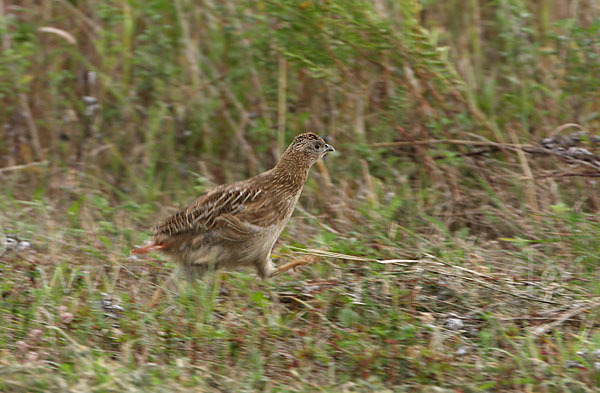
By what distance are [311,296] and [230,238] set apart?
56 cm

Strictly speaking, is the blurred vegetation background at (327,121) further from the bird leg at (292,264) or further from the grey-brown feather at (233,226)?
the grey-brown feather at (233,226)

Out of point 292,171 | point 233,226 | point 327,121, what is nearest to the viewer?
point 233,226

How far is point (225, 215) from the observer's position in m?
4.93

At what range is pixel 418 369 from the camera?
162 inches

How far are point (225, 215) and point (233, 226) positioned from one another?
87mm

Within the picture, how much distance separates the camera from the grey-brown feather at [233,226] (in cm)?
491

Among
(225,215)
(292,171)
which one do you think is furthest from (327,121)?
(225,215)

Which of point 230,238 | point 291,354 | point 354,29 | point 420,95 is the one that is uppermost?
point 354,29

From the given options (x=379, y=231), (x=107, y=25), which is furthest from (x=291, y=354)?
(x=107, y=25)

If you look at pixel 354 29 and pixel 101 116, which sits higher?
pixel 354 29

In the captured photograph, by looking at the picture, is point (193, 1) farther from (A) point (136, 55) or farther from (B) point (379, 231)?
(B) point (379, 231)

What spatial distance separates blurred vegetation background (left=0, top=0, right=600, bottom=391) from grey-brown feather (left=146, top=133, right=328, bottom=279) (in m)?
0.28

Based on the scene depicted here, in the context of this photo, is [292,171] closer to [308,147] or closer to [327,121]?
[308,147]

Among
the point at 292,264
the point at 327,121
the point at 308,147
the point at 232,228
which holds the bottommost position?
the point at 292,264
